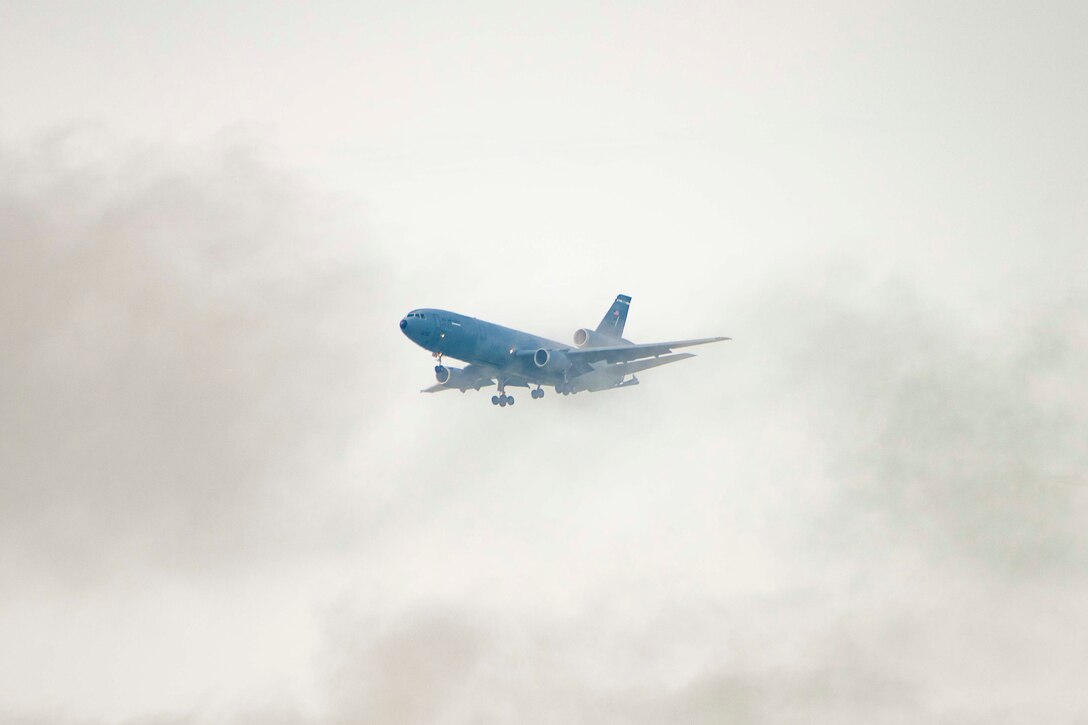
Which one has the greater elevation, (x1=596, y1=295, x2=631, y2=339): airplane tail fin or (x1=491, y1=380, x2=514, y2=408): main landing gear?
(x1=596, y1=295, x2=631, y2=339): airplane tail fin

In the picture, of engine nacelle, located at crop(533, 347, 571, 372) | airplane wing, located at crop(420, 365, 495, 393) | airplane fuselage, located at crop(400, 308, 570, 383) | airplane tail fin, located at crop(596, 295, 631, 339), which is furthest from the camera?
airplane tail fin, located at crop(596, 295, 631, 339)

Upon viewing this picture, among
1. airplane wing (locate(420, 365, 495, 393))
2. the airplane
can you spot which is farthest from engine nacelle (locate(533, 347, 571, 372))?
airplane wing (locate(420, 365, 495, 393))

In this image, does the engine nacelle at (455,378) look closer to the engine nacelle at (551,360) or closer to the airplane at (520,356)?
the airplane at (520,356)

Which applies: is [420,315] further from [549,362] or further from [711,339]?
[711,339]

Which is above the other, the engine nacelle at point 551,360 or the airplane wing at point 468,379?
the airplane wing at point 468,379

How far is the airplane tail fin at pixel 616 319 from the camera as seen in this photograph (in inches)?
6048

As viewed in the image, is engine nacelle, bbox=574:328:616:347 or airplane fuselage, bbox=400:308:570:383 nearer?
airplane fuselage, bbox=400:308:570:383

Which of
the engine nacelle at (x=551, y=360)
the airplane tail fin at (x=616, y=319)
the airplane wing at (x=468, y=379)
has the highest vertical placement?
the airplane tail fin at (x=616, y=319)

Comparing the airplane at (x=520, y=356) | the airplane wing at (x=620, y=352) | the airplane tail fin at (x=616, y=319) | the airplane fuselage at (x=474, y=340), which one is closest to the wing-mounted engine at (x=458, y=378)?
the airplane at (x=520, y=356)

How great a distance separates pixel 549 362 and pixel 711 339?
15.0m

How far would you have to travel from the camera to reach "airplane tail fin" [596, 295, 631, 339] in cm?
15362

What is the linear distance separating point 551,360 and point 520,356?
9.33 feet

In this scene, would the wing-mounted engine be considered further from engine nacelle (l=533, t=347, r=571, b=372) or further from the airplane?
engine nacelle (l=533, t=347, r=571, b=372)

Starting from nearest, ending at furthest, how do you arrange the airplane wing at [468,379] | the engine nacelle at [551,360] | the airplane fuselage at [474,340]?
the airplane fuselage at [474,340], the engine nacelle at [551,360], the airplane wing at [468,379]
